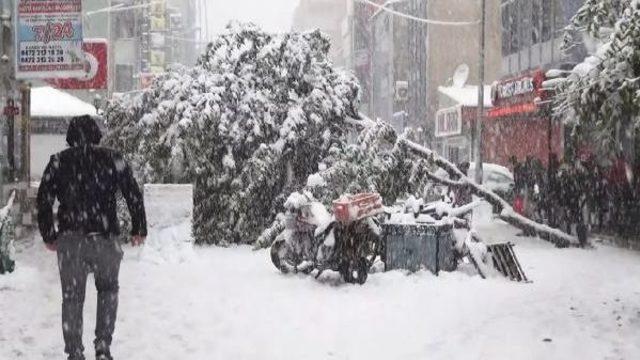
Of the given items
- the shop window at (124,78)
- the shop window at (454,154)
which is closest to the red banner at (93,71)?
the shop window at (454,154)

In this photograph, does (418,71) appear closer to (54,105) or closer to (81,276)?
(54,105)

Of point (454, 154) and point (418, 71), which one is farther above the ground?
point (418, 71)

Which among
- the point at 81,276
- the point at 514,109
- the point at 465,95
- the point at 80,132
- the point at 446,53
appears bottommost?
the point at 81,276

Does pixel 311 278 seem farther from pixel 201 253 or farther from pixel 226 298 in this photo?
pixel 201 253

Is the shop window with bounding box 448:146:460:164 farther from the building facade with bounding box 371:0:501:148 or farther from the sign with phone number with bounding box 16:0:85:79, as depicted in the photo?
the sign with phone number with bounding box 16:0:85:79

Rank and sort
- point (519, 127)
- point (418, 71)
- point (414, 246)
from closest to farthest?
1. point (414, 246)
2. point (519, 127)
3. point (418, 71)

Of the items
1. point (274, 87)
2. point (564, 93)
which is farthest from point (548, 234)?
point (564, 93)

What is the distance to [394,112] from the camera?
64875mm

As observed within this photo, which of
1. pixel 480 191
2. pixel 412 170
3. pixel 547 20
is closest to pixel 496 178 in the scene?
pixel 547 20

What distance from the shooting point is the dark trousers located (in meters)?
5.77

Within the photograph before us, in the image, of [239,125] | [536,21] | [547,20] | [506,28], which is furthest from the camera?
[506,28]

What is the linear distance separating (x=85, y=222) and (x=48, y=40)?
917 cm

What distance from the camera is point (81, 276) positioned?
580cm

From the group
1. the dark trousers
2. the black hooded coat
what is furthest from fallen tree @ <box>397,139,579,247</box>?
the dark trousers
